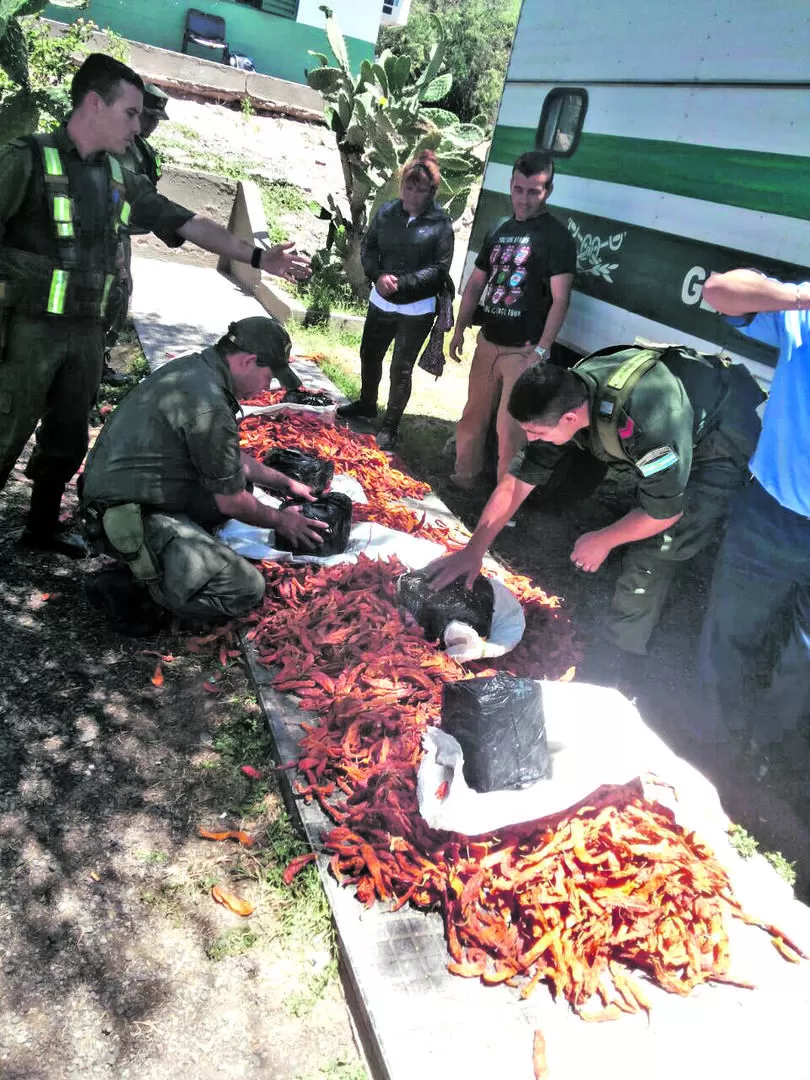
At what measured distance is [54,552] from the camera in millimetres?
4520

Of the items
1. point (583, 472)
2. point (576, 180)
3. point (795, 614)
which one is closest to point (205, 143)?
point (576, 180)

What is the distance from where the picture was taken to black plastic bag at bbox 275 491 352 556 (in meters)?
4.49

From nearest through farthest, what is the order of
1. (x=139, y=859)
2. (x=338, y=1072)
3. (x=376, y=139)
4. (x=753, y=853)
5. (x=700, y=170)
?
1. (x=338, y=1072)
2. (x=139, y=859)
3. (x=753, y=853)
4. (x=700, y=170)
5. (x=376, y=139)

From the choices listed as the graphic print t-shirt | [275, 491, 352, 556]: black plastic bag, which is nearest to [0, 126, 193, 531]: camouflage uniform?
[275, 491, 352, 556]: black plastic bag

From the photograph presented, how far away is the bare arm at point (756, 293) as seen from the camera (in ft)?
9.80

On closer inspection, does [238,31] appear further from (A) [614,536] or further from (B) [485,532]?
(A) [614,536]

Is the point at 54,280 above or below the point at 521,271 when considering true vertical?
below

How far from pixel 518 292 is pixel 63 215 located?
10.0 ft

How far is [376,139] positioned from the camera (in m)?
11.0

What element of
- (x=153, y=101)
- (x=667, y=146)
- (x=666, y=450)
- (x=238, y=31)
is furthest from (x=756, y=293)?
(x=238, y=31)

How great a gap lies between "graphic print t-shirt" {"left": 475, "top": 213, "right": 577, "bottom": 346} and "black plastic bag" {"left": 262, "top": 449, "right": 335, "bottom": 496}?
170cm

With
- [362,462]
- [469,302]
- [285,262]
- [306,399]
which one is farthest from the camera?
[306,399]

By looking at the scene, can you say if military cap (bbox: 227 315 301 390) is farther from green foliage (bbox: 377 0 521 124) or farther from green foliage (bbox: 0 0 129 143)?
green foliage (bbox: 377 0 521 124)

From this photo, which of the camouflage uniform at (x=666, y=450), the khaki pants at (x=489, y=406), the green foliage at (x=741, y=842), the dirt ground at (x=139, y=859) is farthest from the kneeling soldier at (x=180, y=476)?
the green foliage at (x=741, y=842)
